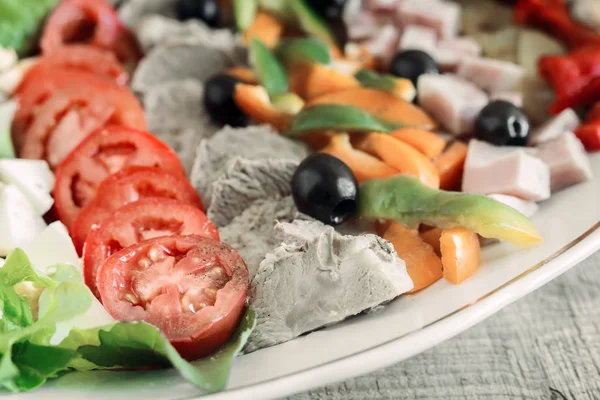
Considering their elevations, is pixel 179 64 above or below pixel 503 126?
below

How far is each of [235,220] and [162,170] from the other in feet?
1.02

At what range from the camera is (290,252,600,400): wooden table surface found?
205 cm

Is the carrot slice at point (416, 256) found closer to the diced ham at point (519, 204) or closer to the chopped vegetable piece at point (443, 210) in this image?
the chopped vegetable piece at point (443, 210)

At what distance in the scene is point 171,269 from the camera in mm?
1909

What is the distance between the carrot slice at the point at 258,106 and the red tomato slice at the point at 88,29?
0.87m

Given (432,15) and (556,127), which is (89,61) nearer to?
(432,15)

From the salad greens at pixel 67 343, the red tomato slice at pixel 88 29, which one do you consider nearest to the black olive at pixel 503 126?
the salad greens at pixel 67 343

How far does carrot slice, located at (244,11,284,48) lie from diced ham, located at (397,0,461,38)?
1.94 feet

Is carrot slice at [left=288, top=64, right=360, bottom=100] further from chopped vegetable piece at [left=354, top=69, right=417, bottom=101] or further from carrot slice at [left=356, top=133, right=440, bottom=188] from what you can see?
carrot slice at [left=356, top=133, right=440, bottom=188]

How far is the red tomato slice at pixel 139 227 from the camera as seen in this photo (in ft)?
6.84

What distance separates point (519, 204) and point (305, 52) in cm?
117

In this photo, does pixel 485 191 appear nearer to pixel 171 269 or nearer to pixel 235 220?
pixel 235 220

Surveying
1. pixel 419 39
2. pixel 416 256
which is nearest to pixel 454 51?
pixel 419 39

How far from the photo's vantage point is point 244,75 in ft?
9.94
